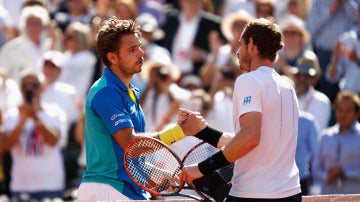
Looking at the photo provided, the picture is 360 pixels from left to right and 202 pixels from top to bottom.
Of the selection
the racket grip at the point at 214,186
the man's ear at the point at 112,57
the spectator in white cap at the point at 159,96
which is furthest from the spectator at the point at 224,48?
the racket grip at the point at 214,186

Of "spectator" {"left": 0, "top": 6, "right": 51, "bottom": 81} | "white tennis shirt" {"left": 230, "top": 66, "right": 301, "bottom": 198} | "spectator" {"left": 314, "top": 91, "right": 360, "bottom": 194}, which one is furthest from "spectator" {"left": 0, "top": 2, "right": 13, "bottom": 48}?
"white tennis shirt" {"left": 230, "top": 66, "right": 301, "bottom": 198}

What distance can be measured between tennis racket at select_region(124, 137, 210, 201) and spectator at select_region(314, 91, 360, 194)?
4736 millimetres

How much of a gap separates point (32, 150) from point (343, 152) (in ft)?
10.9

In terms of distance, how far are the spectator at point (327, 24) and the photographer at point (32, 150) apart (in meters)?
3.42

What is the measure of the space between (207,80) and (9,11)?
123 inches

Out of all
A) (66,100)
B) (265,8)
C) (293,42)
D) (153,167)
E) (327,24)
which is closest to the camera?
(153,167)

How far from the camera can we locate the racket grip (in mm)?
5730

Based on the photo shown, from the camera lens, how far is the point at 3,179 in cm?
1134

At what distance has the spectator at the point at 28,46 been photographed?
12.4 metres

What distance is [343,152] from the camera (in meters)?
10.5

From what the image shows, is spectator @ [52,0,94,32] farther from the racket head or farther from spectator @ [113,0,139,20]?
the racket head

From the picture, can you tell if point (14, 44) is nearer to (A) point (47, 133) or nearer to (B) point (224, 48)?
(A) point (47, 133)

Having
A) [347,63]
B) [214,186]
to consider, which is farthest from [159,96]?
[214,186]

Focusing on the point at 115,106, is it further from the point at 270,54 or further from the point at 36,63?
the point at 36,63
